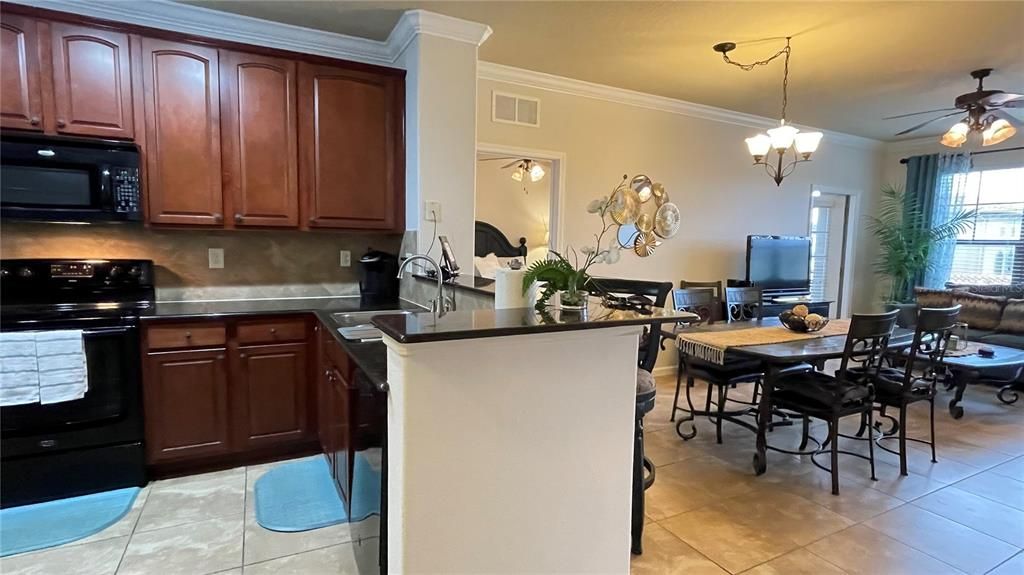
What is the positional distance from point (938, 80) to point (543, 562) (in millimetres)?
4711

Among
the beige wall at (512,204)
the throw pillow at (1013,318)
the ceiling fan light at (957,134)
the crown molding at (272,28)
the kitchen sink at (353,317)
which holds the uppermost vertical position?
the crown molding at (272,28)

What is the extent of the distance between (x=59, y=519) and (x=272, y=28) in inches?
107

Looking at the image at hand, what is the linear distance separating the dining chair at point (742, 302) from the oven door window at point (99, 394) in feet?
12.9

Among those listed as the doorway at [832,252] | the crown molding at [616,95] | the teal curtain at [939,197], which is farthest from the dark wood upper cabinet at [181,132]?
the teal curtain at [939,197]

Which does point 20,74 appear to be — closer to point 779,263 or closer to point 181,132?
point 181,132

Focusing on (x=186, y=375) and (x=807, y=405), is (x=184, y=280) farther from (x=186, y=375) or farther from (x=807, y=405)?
(x=807, y=405)

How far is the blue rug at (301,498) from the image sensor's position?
7.34 ft

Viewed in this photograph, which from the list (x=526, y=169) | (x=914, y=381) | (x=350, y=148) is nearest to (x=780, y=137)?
(x=914, y=381)

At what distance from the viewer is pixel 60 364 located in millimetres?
2295

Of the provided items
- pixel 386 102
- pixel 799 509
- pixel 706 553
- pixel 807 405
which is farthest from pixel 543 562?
pixel 386 102

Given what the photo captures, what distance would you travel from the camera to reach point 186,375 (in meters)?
2.63

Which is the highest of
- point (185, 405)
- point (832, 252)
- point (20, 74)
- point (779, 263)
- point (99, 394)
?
point (20, 74)

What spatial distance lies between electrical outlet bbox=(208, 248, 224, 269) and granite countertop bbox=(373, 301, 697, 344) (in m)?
2.31

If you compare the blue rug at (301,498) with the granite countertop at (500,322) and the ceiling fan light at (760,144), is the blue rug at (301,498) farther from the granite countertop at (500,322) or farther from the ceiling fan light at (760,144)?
the ceiling fan light at (760,144)
